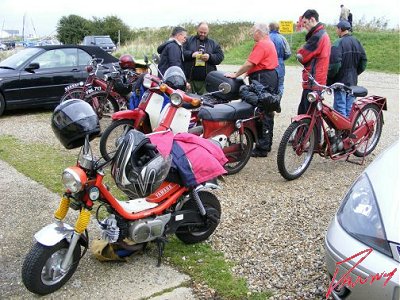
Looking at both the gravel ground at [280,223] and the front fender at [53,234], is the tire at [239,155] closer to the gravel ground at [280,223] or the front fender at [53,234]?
the gravel ground at [280,223]

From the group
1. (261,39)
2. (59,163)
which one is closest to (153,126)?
(59,163)

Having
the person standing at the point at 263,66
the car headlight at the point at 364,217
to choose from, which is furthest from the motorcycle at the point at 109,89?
the car headlight at the point at 364,217

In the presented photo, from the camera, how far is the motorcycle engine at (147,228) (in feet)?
11.2

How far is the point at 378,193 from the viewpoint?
271 centimetres

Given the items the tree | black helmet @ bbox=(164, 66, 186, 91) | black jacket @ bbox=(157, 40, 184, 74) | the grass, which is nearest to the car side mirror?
black jacket @ bbox=(157, 40, 184, 74)

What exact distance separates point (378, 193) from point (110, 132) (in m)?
3.96

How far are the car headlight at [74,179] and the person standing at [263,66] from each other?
11.6 ft

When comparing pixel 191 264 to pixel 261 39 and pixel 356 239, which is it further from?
pixel 261 39

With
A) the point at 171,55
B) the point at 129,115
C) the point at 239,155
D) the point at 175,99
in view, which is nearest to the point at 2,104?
the point at 171,55

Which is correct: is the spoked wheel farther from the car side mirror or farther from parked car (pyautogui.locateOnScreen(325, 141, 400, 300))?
parked car (pyautogui.locateOnScreen(325, 141, 400, 300))

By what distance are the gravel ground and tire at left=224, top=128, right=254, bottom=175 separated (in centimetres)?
11

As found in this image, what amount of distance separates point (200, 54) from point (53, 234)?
508 centimetres

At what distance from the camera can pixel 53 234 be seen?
10.2ft

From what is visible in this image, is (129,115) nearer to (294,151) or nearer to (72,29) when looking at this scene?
(294,151)
